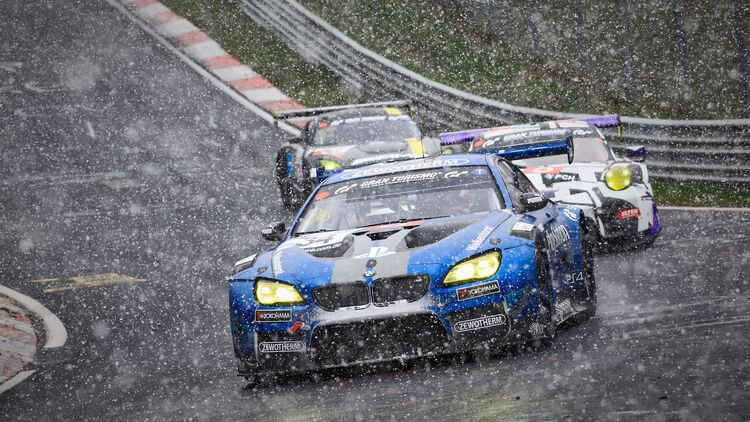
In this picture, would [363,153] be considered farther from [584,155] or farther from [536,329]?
[536,329]

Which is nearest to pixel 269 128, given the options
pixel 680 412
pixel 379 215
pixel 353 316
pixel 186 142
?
pixel 186 142

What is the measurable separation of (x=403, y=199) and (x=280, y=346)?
152 centimetres

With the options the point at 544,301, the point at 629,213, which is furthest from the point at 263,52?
the point at 544,301

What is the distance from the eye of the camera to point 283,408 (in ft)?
20.9

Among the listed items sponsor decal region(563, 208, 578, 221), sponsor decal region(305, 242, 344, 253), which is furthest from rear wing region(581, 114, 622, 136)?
sponsor decal region(305, 242, 344, 253)

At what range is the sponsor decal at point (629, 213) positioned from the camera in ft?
37.9

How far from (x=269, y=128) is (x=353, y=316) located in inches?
583

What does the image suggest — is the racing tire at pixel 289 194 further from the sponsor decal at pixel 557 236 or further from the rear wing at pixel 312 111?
the sponsor decal at pixel 557 236

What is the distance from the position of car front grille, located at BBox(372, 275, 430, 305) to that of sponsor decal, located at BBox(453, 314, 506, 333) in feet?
0.88

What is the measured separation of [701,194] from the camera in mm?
16109

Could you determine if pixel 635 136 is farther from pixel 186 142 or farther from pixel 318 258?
pixel 318 258

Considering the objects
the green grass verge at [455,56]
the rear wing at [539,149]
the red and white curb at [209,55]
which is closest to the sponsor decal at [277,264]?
the rear wing at [539,149]

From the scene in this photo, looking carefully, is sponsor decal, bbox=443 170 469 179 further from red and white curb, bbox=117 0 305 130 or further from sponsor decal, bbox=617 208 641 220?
Result: red and white curb, bbox=117 0 305 130

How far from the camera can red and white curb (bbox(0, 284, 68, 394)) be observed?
8.57 meters
